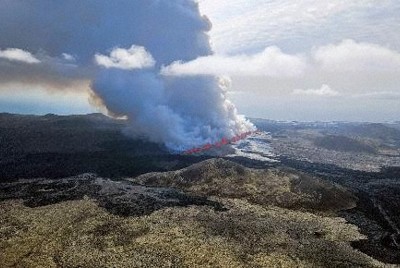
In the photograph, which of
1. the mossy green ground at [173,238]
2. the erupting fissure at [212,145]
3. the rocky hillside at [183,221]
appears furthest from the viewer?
the erupting fissure at [212,145]

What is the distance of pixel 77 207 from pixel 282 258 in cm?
3609

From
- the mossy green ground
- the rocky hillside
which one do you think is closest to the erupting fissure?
the rocky hillside

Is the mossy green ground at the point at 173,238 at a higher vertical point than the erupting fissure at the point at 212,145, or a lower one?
lower

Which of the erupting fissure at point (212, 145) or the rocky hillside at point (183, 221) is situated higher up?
the erupting fissure at point (212, 145)

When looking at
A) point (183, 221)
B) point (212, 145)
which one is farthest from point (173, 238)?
point (212, 145)

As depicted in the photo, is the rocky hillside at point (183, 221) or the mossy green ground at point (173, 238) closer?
the mossy green ground at point (173, 238)

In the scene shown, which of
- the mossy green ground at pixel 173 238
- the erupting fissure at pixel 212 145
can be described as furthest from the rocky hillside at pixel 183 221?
the erupting fissure at pixel 212 145

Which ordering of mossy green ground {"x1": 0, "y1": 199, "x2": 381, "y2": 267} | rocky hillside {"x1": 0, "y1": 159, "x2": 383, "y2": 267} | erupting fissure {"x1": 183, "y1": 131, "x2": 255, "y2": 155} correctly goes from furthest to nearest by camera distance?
erupting fissure {"x1": 183, "y1": 131, "x2": 255, "y2": 155} < rocky hillside {"x1": 0, "y1": 159, "x2": 383, "y2": 267} < mossy green ground {"x1": 0, "y1": 199, "x2": 381, "y2": 267}

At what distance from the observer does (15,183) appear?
88375 millimetres

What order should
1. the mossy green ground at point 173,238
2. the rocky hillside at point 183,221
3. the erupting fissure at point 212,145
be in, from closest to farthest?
the mossy green ground at point 173,238, the rocky hillside at point 183,221, the erupting fissure at point 212,145

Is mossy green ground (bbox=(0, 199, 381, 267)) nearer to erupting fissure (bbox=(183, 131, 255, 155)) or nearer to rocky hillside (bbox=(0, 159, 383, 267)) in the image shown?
rocky hillside (bbox=(0, 159, 383, 267))

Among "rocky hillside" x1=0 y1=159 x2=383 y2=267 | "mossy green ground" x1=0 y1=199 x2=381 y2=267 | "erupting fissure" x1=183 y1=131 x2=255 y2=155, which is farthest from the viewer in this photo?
"erupting fissure" x1=183 y1=131 x2=255 y2=155

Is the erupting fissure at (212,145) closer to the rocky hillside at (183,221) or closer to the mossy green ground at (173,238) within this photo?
the rocky hillside at (183,221)

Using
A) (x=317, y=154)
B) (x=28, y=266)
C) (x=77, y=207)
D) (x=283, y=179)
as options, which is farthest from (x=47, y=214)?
(x=317, y=154)
